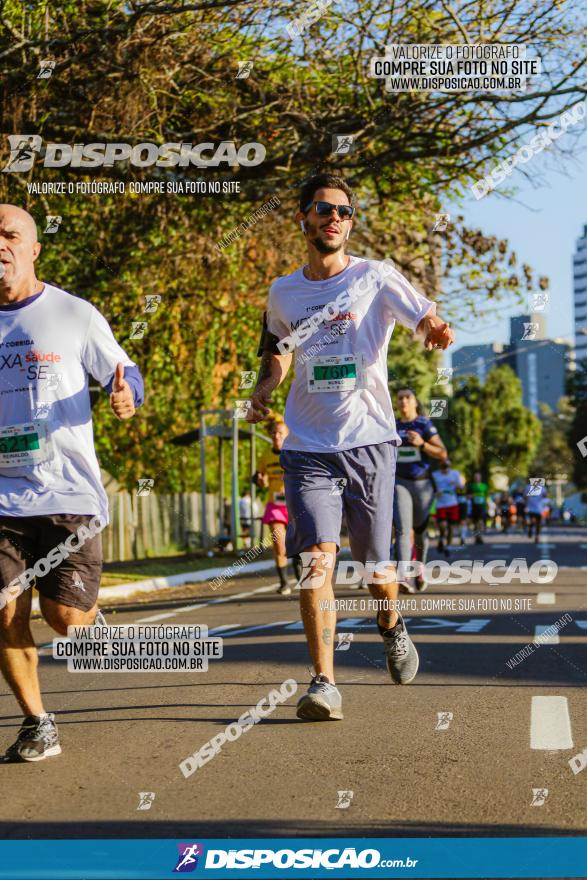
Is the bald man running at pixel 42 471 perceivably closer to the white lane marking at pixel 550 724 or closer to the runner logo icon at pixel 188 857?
the runner logo icon at pixel 188 857

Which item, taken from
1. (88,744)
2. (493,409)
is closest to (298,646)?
(88,744)

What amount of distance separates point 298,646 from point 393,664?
9.01 ft

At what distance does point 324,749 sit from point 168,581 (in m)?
14.0

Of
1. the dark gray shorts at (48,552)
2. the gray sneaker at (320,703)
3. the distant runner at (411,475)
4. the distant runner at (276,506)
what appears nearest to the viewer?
the dark gray shorts at (48,552)

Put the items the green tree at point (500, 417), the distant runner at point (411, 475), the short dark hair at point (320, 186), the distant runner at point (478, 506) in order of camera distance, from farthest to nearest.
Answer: the green tree at point (500, 417) < the distant runner at point (478, 506) < the distant runner at point (411, 475) < the short dark hair at point (320, 186)

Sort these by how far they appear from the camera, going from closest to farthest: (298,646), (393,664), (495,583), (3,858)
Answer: (3,858) → (393,664) → (298,646) → (495,583)

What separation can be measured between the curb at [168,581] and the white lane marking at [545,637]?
219 inches

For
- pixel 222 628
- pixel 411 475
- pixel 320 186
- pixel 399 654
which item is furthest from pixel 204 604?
pixel 320 186

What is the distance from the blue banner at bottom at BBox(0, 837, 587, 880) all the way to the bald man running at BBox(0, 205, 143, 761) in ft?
4.87

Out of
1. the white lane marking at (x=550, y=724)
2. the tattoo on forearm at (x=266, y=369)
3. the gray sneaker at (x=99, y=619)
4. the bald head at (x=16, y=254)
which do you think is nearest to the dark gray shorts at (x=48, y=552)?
the gray sneaker at (x=99, y=619)

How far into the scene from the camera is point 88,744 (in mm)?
5652

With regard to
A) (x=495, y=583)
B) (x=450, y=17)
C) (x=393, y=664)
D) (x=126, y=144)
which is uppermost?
(x=450, y=17)

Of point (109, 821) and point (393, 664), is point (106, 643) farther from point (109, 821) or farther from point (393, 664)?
point (109, 821)

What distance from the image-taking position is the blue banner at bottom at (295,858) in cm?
356
